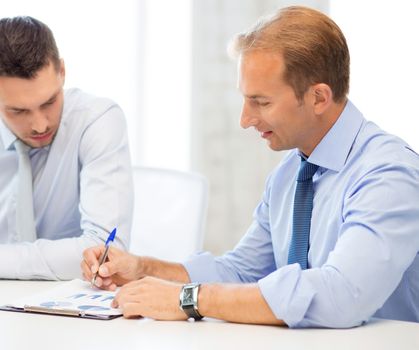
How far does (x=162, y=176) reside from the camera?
283cm

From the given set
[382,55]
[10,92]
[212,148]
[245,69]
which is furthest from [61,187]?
[382,55]

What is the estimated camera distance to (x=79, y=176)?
2.60 metres

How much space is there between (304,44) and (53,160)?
1.00m

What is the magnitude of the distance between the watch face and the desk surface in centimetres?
5

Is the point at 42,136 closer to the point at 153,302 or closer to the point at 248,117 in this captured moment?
the point at 248,117

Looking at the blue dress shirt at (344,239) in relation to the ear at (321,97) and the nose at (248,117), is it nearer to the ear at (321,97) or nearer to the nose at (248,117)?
the ear at (321,97)

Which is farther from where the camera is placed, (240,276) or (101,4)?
(101,4)

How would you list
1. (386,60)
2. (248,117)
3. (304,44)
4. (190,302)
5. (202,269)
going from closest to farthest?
(190,302)
(304,44)
(248,117)
(202,269)
(386,60)

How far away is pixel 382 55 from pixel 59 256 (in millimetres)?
1983

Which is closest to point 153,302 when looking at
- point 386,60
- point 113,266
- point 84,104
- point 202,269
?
point 113,266

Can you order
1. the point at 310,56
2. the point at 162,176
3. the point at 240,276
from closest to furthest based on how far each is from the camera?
the point at 310,56
the point at 240,276
the point at 162,176

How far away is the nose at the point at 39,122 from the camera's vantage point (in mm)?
2395

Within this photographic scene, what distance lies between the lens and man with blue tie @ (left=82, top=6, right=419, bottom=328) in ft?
5.32

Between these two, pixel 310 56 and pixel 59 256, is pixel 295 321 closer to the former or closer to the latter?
pixel 310 56
